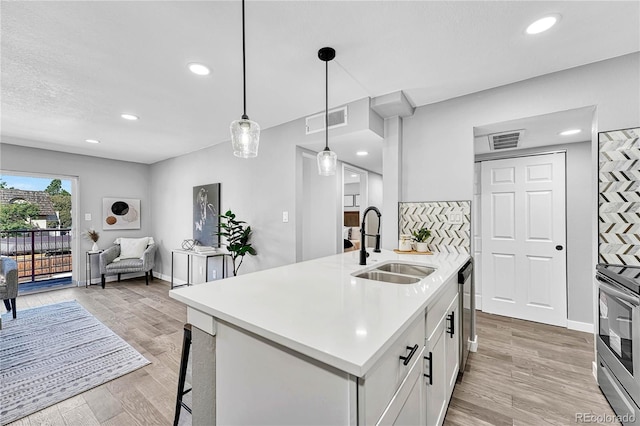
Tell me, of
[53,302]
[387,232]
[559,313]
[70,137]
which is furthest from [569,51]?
[53,302]

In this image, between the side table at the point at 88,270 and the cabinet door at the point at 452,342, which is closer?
the cabinet door at the point at 452,342

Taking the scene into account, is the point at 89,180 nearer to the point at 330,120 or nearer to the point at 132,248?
the point at 132,248

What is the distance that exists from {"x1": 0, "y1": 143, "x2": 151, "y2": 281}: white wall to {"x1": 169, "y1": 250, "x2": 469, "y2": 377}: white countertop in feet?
16.9

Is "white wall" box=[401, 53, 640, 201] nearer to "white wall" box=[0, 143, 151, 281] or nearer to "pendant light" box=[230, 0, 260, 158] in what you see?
"pendant light" box=[230, 0, 260, 158]

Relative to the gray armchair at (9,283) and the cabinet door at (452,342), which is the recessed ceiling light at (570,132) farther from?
the gray armchair at (9,283)

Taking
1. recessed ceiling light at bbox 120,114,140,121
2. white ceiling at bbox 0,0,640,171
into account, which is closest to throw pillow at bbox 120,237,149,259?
white ceiling at bbox 0,0,640,171

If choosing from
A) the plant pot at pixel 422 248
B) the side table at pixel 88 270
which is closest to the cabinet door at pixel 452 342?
the plant pot at pixel 422 248

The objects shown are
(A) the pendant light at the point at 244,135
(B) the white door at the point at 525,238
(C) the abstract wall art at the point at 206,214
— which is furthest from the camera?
(C) the abstract wall art at the point at 206,214

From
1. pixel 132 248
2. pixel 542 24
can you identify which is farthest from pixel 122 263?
pixel 542 24

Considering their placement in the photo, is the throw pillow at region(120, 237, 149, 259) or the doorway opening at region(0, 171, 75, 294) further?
the throw pillow at region(120, 237, 149, 259)

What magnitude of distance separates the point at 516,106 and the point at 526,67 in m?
0.33

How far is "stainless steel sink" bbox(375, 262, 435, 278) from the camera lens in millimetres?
1949

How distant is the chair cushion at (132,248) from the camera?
5168mm

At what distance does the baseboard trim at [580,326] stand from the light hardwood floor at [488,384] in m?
0.07
